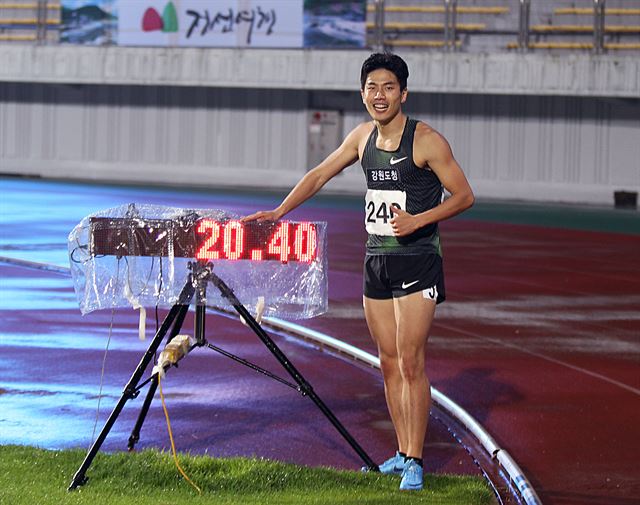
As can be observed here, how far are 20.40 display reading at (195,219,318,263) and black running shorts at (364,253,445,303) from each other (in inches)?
14.0

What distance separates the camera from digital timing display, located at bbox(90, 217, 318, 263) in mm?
6258

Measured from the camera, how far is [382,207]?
20.7 feet

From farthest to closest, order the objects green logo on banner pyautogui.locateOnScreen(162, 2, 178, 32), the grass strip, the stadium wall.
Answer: green logo on banner pyautogui.locateOnScreen(162, 2, 178, 32) → the stadium wall → the grass strip

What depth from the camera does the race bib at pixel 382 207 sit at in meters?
6.27

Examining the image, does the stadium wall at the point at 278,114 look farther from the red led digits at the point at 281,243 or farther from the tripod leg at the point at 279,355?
the red led digits at the point at 281,243

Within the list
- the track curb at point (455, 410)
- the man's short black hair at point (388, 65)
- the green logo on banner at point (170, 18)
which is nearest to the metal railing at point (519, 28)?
the green logo on banner at point (170, 18)

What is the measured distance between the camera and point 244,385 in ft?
29.4

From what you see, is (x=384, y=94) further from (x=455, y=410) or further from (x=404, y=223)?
(x=455, y=410)

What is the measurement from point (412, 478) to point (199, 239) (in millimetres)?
1561

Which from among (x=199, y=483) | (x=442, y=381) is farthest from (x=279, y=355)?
(x=442, y=381)

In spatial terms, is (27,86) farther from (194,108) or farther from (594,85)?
(594,85)

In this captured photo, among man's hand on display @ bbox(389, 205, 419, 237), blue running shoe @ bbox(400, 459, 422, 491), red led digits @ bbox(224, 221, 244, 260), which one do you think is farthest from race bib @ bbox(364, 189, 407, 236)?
blue running shoe @ bbox(400, 459, 422, 491)

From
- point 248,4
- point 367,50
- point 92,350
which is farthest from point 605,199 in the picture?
point 92,350

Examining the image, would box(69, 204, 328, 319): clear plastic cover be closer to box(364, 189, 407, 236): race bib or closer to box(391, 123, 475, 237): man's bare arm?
box(364, 189, 407, 236): race bib
